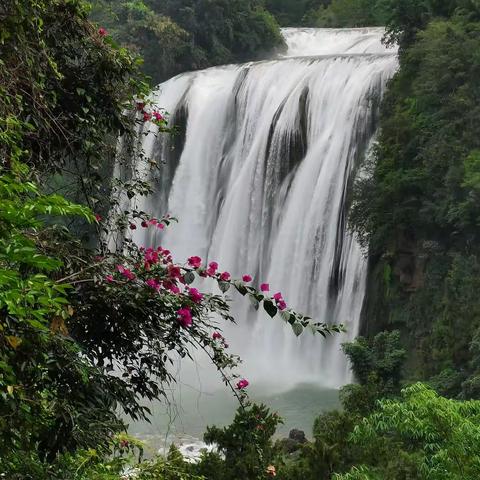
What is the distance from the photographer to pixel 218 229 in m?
21.3

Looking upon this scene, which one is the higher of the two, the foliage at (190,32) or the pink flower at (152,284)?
the foliage at (190,32)

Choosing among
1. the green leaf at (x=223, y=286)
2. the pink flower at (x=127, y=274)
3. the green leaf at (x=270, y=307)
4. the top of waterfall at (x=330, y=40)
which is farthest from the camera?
the top of waterfall at (x=330, y=40)

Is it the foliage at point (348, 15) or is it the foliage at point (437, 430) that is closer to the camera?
the foliage at point (437, 430)

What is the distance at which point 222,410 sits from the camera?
1423 cm

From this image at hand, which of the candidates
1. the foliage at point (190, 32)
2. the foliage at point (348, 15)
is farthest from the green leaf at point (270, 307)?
the foliage at point (348, 15)

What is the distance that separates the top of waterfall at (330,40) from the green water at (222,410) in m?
16.8

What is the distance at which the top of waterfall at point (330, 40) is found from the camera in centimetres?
3009

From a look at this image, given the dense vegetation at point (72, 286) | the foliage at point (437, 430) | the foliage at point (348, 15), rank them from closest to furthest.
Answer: the dense vegetation at point (72, 286) < the foliage at point (437, 430) < the foliage at point (348, 15)

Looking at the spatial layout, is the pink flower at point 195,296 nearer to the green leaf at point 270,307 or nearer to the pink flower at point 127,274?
the pink flower at point 127,274

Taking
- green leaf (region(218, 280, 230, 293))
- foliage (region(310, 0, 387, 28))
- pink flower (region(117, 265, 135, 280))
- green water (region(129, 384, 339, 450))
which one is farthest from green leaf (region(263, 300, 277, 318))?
foliage (region(310, 0, 387, 28))

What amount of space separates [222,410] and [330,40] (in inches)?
881

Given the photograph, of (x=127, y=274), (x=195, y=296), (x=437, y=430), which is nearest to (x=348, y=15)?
(x=437, y=430)

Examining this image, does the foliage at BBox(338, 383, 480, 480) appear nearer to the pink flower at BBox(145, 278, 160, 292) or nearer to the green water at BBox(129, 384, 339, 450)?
the pink flower at BBox(145, 278, 160, 292)

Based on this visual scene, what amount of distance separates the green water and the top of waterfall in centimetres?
1676
